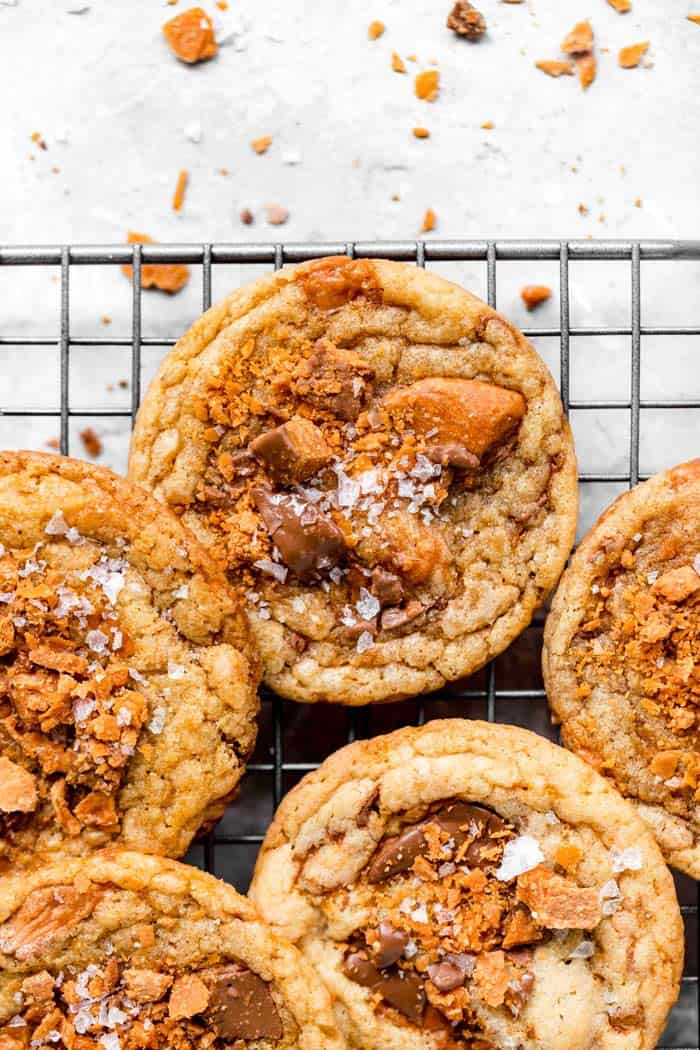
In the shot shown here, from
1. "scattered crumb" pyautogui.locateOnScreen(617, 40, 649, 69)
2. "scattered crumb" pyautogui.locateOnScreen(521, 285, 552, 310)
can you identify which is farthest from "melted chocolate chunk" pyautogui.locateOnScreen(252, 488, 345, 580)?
"scattered crumb" pyautogui.locateOnScreen(617, 40, 649, 69)

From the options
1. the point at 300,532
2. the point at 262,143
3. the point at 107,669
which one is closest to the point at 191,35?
A: the point at 262,143

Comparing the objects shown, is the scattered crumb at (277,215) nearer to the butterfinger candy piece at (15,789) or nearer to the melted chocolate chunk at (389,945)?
the butterfinger candy piece at (15,789)

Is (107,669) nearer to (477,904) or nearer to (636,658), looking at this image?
(477,904)

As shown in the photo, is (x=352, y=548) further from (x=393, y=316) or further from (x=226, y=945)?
(x=226, y=945)

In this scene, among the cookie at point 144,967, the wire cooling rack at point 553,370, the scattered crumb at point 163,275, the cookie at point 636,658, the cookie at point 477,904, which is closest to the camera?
the cookie at point 144,967

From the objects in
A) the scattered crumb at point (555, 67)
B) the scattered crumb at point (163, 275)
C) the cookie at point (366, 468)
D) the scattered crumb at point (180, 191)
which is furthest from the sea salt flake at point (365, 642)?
the scattered crumb at point (555, 67)
